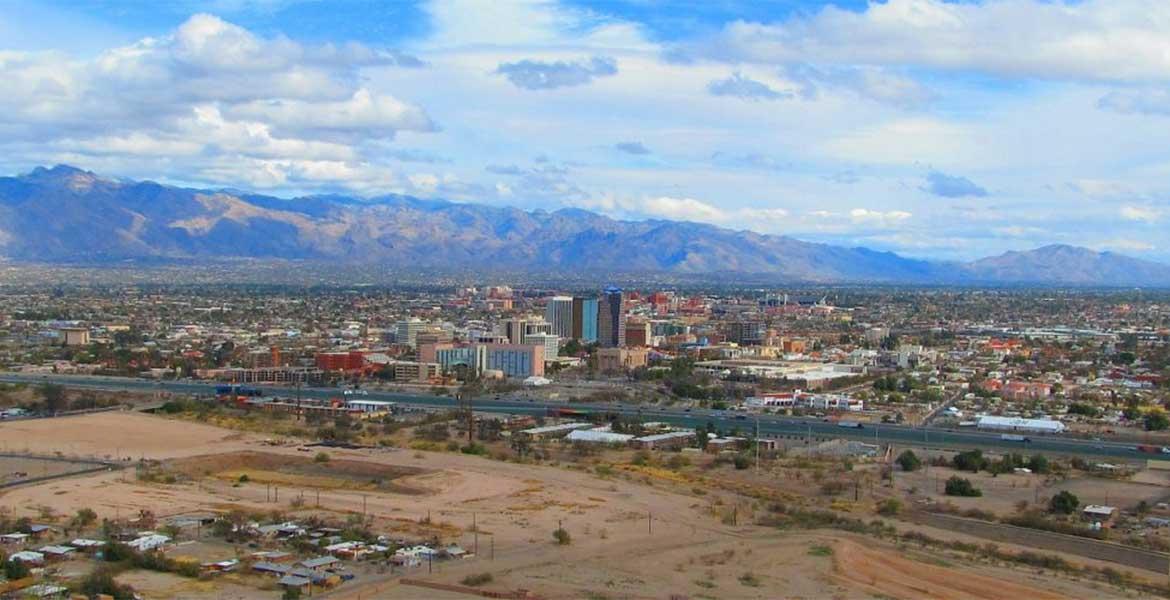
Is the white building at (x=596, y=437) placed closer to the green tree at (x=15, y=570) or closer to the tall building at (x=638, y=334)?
the green tree at (x=15, y=570)

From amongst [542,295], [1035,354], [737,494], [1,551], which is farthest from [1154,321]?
[1,551]

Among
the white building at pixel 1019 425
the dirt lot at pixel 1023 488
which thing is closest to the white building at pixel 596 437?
the dirt lot at pixel 1023 488

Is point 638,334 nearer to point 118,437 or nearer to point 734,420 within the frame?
point 734,420

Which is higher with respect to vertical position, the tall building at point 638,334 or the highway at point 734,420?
the tall building at point 638,334

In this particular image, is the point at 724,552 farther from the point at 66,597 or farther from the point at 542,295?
the point at 542,295

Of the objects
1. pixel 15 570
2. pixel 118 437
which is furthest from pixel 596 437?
pixel 15 570

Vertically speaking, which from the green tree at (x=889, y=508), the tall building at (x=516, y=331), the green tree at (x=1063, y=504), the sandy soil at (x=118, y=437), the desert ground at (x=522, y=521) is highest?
the tall building at (x=516, y=331)
